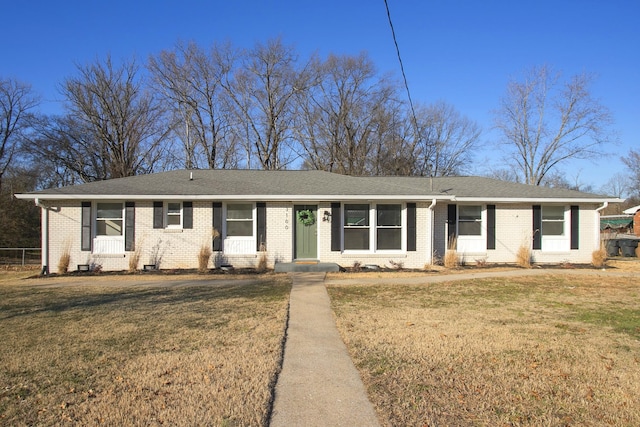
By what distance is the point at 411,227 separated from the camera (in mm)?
14914

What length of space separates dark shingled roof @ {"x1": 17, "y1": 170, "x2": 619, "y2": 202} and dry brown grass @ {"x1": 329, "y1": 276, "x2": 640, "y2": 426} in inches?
229

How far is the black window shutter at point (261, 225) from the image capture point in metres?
14.8

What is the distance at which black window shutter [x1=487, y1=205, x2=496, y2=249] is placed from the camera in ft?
52.6

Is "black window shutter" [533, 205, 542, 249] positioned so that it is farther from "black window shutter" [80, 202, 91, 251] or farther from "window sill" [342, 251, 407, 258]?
"black window shutter" [80, 202, 91, 251]

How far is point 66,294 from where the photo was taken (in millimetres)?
9984

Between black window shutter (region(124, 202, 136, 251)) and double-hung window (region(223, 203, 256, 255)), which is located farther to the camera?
double-hung window (region(223, 203, 256, 255))

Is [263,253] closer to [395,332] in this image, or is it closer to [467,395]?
[395,332]

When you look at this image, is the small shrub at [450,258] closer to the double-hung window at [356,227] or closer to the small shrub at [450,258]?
the small shrub at [450,258]

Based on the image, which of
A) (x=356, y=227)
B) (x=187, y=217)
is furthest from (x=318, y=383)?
(x=187, y=217)

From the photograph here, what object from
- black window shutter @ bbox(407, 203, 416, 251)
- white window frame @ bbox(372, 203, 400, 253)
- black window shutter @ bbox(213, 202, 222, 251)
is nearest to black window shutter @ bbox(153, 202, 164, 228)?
black window shutter @ bbox(213, 202, 222, 251)

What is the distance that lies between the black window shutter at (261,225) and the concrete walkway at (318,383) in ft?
25.2

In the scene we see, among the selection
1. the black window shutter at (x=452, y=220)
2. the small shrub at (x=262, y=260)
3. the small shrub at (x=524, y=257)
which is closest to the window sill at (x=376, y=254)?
the black window shutter at (x=452, y=220)

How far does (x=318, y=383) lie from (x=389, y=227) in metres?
11.0

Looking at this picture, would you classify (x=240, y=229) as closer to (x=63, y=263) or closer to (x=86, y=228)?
(x=86, y=228)
